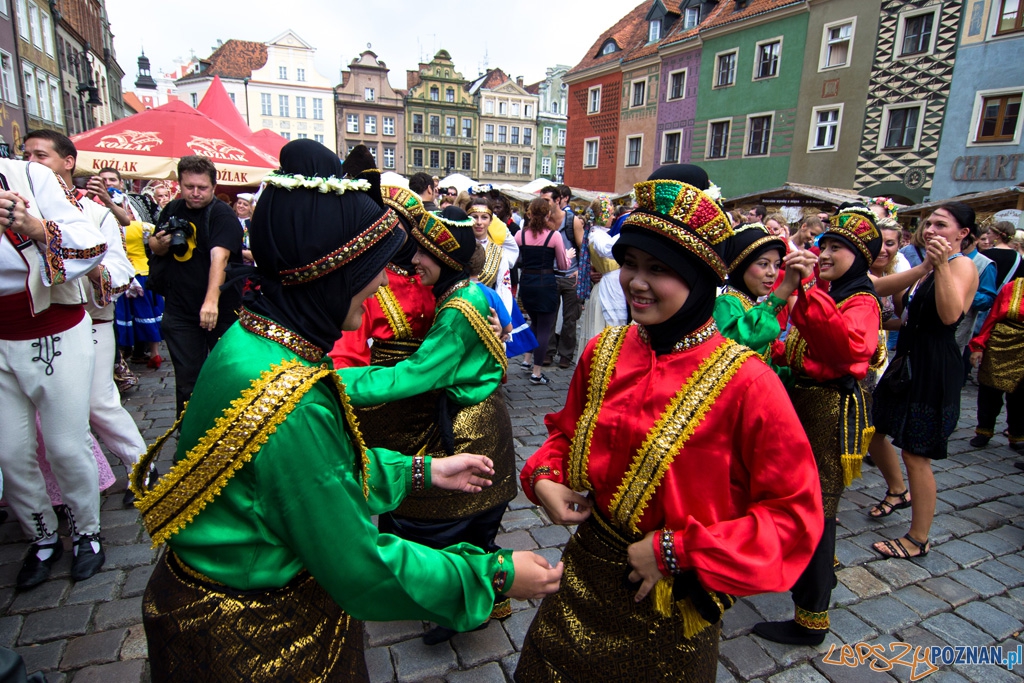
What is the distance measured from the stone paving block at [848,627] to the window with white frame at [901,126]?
21278 millimetres

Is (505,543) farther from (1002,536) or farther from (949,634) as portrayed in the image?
(1002,536)

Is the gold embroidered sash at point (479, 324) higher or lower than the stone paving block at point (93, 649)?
higher

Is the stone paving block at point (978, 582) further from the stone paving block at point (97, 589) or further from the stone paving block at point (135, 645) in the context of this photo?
the stone paving block at point (97, 589)

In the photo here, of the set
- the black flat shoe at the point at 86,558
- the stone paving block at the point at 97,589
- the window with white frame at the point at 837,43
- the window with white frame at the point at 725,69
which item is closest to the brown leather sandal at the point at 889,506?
the stone paving block at the point at 97,589

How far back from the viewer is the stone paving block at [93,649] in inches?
102

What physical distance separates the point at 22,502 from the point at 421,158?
183 ft


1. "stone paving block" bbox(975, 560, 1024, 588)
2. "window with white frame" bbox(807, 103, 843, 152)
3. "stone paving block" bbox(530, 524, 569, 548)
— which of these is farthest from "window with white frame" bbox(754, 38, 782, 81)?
"stone paving block" bbox(530, 524, 569, 548)

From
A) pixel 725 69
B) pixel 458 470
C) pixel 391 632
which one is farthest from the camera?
pixel 725 69

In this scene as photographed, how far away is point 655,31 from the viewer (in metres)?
29.8

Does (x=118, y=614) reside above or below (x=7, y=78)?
below

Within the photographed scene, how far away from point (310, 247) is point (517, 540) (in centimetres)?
293

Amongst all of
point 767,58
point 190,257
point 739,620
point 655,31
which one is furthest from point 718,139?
point 739,620

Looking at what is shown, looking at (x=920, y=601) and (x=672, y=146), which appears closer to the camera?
(x=920, y=601)

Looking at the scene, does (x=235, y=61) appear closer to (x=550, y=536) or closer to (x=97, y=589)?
(x=97, y=589)
